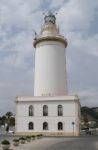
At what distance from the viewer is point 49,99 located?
62.3 meters

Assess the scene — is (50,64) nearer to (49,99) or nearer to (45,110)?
(49,99)

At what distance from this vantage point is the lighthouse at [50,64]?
65500mm

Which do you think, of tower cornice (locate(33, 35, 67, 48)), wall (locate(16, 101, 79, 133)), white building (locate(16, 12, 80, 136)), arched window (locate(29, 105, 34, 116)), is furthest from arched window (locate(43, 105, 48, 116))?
tower cornice (locate(33, 35, 67, 48))

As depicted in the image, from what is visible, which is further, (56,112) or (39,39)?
(39,39)

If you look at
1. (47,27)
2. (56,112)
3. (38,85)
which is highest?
(47,27)

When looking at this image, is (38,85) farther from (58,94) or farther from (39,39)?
(39,39)

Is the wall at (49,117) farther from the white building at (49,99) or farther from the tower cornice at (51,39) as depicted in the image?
the tower cornice at (51,39)

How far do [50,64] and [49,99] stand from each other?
7751 millimetres

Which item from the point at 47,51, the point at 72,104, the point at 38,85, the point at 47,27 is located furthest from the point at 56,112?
the point at 47,27

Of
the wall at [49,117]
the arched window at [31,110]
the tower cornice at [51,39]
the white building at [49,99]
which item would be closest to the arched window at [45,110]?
the white building at [49,99]

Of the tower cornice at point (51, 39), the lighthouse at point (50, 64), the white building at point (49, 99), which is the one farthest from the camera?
the tower cornice at point (51, 39)

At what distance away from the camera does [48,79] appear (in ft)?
215

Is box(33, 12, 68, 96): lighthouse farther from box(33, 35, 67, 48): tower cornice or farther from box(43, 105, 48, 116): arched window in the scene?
box(43, 105, 48, 116): arched window

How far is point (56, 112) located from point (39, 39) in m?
15.6
